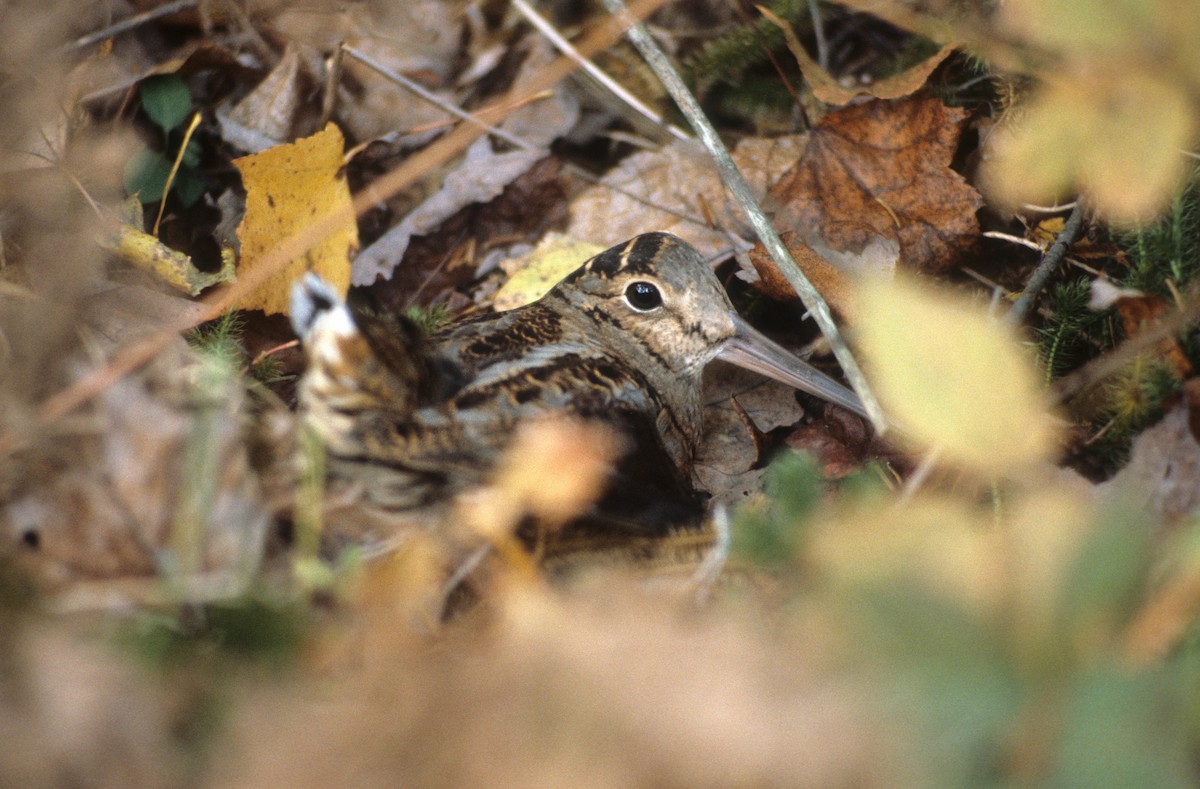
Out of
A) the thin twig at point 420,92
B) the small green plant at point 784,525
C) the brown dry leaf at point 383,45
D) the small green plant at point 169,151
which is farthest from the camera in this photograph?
the brown dry leaf at point 383,45

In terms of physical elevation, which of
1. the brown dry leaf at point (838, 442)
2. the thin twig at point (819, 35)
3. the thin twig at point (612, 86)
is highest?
the thin twig at point (819, 35)

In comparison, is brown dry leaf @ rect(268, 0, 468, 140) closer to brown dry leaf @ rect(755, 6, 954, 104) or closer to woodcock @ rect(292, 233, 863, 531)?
woodcock @ rect(292, 233, 863, 531)

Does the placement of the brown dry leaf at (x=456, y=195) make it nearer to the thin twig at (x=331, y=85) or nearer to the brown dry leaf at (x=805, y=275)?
the thin twig at (x=331, y=85)

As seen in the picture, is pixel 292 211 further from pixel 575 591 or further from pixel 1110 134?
pixel 1110 134

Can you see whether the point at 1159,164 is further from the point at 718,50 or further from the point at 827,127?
the point at 718,50

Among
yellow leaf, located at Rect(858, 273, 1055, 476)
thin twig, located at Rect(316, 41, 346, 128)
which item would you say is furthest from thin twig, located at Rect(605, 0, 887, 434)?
thin twig, located at Rect(316, 41, 346, 128)

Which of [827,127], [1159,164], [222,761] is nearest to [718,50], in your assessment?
[827,127]

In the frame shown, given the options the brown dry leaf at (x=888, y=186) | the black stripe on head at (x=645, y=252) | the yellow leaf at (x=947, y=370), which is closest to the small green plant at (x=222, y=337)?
the black stripe on head at (x=645, y=252)
